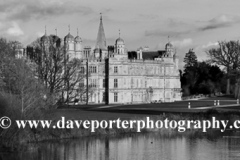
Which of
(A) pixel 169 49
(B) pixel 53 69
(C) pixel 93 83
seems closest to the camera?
(B) pixel 53 69

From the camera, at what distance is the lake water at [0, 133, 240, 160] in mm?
28406

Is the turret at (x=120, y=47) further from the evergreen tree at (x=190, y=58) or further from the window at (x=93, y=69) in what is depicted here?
the evergreen tree at (x=190, y=58)

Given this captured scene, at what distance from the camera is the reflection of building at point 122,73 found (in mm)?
68750

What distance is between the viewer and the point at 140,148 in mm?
31391

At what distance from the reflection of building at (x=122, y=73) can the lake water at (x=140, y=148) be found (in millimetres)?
32206

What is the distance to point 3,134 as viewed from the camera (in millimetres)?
29891

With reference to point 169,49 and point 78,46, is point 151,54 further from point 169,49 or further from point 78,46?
point 78,46

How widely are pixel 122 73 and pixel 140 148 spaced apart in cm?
3837

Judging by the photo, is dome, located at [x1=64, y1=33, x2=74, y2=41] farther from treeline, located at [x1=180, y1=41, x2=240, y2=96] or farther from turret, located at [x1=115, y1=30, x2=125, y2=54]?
treeline, located at [x1=180, y1=41, x2=240, y2=96]

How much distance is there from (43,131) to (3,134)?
10.5 ft

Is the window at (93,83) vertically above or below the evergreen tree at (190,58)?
below

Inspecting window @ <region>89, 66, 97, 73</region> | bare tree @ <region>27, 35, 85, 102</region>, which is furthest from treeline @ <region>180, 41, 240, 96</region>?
bare tree @ <region>27, 35, 85, 102</region>

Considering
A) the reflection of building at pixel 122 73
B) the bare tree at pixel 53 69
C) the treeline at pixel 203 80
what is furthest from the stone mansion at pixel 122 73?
the bare tree at pixel 53 69

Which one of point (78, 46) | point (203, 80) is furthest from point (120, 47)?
point (203, 80)
